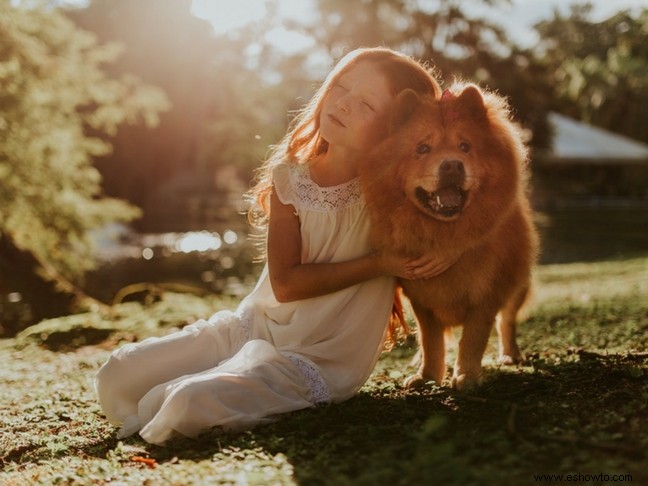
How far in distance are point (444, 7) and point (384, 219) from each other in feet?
91.4

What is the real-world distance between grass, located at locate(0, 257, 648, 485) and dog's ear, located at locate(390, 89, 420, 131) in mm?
1355

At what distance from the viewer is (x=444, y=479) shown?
7.32 ft

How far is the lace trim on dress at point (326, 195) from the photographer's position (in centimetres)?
376

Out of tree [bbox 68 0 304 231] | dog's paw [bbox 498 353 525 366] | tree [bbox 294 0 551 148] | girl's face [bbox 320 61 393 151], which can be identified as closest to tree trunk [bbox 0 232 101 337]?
dog's paw [bbox 498 353 525 366]

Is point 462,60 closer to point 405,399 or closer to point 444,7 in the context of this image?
point 444,7

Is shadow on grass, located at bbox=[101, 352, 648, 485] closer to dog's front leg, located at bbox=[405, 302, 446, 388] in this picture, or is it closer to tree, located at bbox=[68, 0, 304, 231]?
dog's front leg, located at bbox=[405, 302, 446, 388]

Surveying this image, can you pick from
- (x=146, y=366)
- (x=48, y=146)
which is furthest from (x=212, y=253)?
(x=146, y=366)

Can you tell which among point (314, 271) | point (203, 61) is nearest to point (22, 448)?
point (314, 271)

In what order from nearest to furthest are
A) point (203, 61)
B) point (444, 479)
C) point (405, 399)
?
A: point (444, 479) < point (405, 399) < point (203, 61)

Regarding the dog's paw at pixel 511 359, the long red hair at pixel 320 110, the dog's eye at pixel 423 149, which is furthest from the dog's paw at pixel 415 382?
the dog's eye at pixel 423 149

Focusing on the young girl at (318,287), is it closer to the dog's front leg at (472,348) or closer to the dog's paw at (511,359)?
the dog's front leg at (472,348)

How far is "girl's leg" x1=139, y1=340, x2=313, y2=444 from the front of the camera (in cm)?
312

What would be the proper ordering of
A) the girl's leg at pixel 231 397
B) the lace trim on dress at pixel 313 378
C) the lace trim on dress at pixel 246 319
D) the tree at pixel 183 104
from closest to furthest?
1. the girl's leg at pixel 231 397
2. the lace trim on dress at pixel 313 378
3. the lace trim on dress at pixel 246 319
4. the tree at pixel 183 104

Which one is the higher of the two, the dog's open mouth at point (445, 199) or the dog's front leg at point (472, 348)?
the dog's open mouth at point (445, 199)
